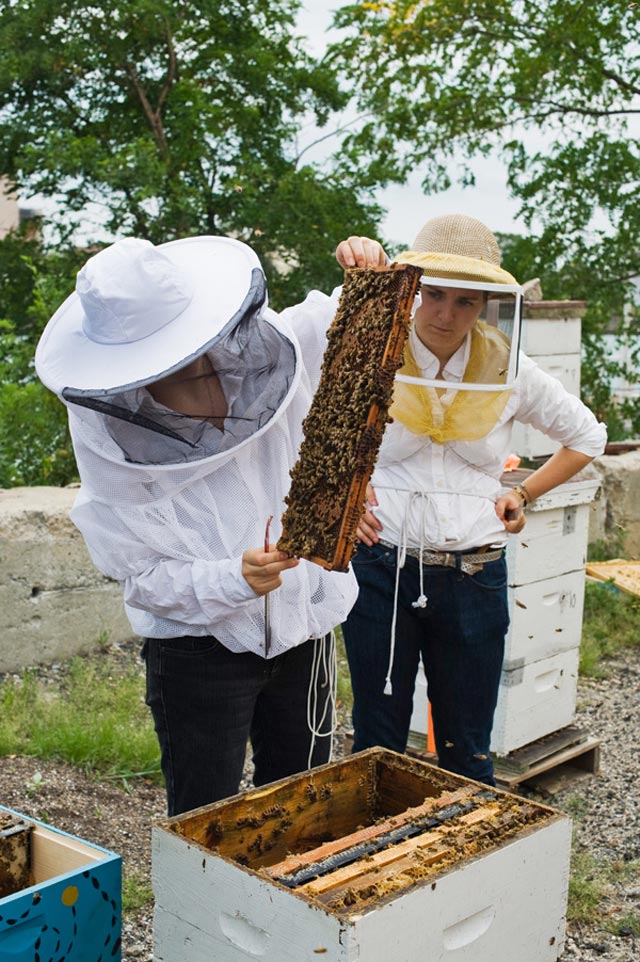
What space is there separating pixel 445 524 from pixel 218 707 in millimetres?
756

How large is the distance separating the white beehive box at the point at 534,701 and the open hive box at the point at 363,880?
1.71 metres

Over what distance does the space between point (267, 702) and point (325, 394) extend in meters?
0.65

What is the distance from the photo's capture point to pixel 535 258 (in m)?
7.94

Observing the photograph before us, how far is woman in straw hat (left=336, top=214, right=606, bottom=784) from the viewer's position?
2.42m

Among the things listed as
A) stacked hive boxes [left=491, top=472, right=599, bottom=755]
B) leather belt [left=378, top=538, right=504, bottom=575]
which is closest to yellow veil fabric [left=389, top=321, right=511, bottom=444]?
leather belt [left=378, top=538, right=504, bottom=575]

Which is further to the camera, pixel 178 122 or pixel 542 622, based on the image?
pixel 178 122

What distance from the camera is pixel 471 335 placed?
98.2 inches

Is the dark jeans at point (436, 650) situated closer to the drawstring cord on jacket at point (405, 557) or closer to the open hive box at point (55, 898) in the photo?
the drawstring cord on jacket at point (405, 557)

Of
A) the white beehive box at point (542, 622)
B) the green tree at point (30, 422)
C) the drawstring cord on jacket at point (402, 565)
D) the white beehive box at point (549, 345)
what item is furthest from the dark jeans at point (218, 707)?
the green tree at point (30, 422)

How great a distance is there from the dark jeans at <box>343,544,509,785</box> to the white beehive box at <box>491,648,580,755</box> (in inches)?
40.2

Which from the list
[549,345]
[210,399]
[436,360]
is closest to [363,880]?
[210,399]

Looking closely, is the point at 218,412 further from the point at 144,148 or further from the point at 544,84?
the point at 544,84

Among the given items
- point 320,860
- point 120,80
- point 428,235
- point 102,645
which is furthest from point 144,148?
point 320,860

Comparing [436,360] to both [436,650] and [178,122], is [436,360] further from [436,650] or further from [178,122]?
[178,122]
